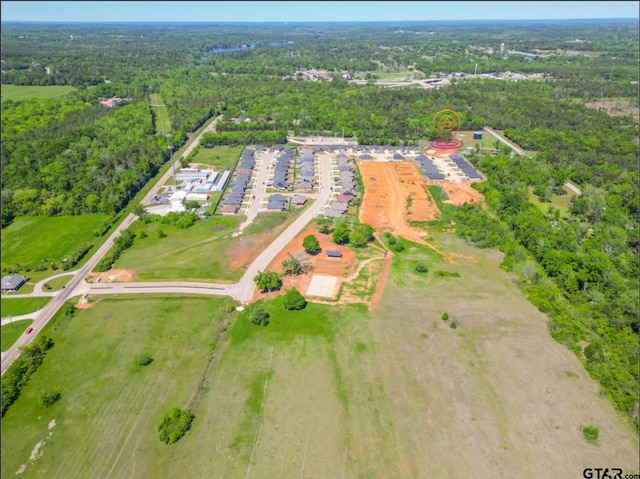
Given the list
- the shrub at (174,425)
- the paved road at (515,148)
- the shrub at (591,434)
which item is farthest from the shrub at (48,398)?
the paved road at (515,148)

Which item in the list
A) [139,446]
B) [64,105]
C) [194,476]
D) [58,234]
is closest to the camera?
[194,476]

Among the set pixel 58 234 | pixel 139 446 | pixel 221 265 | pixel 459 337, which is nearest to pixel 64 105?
pixel 58 234

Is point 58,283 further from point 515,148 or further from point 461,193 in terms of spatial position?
point 515,148

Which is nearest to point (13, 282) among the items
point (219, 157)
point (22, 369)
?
point (22, 369)

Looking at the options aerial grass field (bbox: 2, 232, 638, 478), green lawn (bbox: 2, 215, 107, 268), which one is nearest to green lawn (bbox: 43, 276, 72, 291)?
green lawn (bbox: 2, 215, 107, 268)

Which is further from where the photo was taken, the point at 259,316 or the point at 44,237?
the point at 44,237

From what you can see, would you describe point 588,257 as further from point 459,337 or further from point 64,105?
point 64,105

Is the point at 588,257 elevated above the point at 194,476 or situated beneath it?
elevated above
